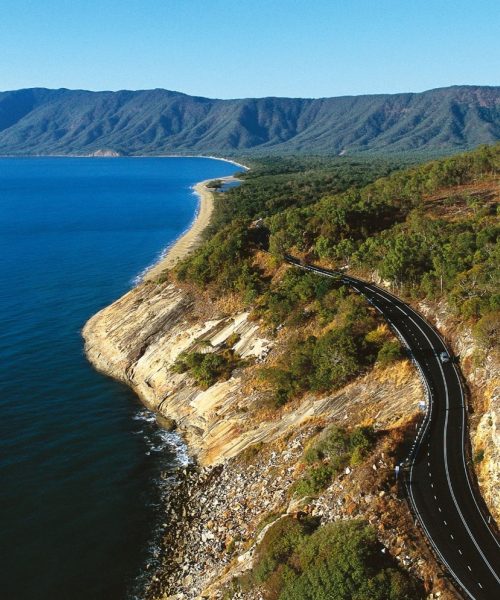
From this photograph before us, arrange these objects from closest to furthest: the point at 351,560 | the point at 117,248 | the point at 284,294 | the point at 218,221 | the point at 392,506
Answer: the point at 351,560
the point at 392,506
the point at 284,294
the point at 117,248
the point at 218,221

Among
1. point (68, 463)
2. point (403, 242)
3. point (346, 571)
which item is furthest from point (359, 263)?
point (346, 571)

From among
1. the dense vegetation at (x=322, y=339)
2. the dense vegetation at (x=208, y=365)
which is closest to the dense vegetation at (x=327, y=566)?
the dense vegetation at (x=322, y=339)

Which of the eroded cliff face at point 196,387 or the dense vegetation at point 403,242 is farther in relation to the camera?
the dense vegetation at point 403,242

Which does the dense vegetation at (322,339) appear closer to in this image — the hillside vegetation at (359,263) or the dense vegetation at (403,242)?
the hillside vegetation at (359,263)

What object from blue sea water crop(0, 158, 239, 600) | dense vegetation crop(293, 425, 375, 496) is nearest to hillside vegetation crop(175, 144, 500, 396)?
dense vegetation crop(293, 425, 375, 496)

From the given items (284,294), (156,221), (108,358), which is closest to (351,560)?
(284,294)

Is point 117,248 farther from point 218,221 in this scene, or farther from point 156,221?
point 156,221
